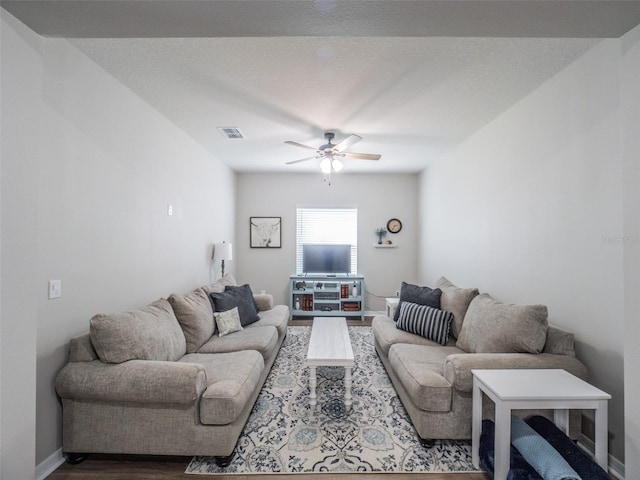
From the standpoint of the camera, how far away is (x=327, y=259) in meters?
5.59

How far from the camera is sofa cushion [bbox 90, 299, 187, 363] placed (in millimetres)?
1899

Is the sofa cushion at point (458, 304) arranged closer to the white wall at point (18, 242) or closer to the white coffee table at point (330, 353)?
the white coffee table at point (330, 353)

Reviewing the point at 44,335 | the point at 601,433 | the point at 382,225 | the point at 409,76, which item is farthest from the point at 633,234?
the point at 382,225

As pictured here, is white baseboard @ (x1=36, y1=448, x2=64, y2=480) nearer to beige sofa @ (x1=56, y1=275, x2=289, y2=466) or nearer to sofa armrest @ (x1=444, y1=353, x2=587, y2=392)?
beige sofa @ (x1=56, y1=275, x2=289, y2=466)

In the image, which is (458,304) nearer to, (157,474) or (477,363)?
(477,363)

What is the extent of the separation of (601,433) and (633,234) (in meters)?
1.07

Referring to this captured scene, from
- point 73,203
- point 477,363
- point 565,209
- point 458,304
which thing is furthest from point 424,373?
point 73,203

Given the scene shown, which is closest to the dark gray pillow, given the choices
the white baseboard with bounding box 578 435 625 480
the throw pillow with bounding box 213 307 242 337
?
the throw pillow with bounding box 213 307 242 337

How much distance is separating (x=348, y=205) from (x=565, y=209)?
3.75 metres

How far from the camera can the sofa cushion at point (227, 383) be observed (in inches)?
73.0

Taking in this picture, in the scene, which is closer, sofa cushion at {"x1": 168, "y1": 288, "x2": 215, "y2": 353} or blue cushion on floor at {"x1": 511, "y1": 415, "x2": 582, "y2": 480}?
blue cushion on floor at {"x1": 511, "y1": 415, "x2": 582, "y2": 480}

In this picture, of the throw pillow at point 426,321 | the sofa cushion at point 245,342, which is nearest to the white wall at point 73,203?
the sofa cushion at point 245,342

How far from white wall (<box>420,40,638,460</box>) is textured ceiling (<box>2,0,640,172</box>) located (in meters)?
0.23

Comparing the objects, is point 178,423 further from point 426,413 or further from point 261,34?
point 261,34
